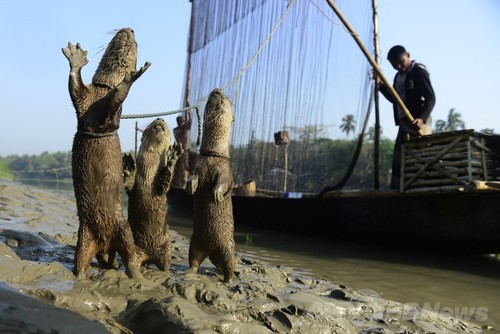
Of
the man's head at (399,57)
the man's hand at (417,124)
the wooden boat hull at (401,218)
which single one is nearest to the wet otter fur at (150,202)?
the wooden boat hull at (401,218)

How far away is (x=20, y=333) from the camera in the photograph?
190 cm

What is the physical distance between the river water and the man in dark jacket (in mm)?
1564

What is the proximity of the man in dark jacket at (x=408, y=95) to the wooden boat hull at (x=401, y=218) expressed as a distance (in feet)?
1.80

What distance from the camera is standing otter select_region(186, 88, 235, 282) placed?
3.97 meters

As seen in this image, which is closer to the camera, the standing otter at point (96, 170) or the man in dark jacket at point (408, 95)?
the standing otter at point (96, 170)

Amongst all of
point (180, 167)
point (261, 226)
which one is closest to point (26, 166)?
point (180, 167)

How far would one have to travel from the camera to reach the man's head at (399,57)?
7.71m

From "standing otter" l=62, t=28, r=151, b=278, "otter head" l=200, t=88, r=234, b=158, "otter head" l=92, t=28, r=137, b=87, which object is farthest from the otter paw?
"otter head" l=200, t=88, r=234, b=158

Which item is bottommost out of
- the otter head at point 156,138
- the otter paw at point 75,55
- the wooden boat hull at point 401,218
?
the wooden boat hull at point 401,218

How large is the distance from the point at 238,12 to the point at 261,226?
5998 mm

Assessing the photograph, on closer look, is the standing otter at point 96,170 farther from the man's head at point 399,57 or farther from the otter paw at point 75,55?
the man's head at point 399,57

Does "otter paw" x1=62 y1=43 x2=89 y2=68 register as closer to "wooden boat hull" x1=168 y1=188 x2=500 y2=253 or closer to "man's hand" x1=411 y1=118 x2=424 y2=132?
"wooden boat hull" x1=168 y1=188 x2=500 y2=253

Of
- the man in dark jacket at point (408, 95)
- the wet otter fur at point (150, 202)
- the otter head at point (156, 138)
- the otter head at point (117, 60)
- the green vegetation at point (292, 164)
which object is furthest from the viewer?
the green vegetation at point (292, 164)

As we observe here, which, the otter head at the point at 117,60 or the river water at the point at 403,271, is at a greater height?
the otter head at the point at 117,60
